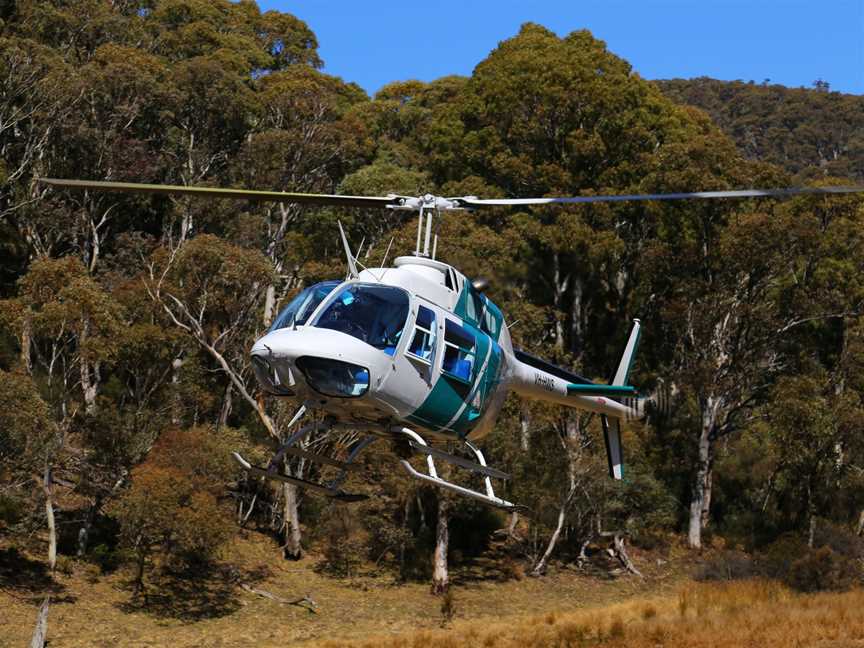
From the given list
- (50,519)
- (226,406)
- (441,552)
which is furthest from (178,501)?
(441,552)

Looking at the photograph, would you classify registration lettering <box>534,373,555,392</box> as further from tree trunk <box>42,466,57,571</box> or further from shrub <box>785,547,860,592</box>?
shrub <box>785,547,860,592</box>

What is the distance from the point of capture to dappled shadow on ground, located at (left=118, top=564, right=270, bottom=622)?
2664 cm

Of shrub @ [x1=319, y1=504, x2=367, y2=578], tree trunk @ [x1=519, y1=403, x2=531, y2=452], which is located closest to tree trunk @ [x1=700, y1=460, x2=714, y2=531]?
tree trunk @ [x1=519, y1=403, x2=531, y2=452]

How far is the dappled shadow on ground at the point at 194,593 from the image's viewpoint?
87.4 feet

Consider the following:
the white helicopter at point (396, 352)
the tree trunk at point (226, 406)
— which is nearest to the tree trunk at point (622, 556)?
the tree trunk at point (226, 406)

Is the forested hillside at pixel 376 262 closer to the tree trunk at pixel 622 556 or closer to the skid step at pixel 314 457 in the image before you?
the tree trunk at pixel 622 556

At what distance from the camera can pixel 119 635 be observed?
2456cm

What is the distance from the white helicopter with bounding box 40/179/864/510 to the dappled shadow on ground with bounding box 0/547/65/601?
15201 millimetres

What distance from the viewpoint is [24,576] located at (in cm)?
2636

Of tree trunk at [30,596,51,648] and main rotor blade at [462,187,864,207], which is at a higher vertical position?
main rotor blade at [462,187,864,207]

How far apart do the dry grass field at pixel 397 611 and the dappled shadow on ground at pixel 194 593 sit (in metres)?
0.04

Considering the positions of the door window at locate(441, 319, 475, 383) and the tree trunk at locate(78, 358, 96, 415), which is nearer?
the door window at locate(441, 319, 475, 383)

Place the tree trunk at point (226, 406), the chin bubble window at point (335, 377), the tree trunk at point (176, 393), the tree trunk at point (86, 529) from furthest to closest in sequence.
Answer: the tree trunk at point (226, 406) → the tree trunk at point (176, 393) → the tree trunk at point (86, 529) → the chin bubble window at point (335, 377)

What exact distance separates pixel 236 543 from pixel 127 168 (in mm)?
13519
